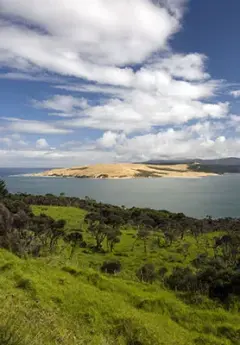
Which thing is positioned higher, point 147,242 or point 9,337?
point 9,337

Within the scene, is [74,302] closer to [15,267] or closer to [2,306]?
[2,306]

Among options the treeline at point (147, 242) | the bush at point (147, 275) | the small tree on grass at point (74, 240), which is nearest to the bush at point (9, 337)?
the treeline at point (147, 242)

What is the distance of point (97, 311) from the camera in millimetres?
9734

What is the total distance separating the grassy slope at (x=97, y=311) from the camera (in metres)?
8.24

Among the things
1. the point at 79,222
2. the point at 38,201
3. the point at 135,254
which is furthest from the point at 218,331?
the point at 38,201

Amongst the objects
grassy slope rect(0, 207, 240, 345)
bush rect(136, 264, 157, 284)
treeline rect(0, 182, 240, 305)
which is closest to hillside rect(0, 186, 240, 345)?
grassy slope rect(0, 207, 240, 345)

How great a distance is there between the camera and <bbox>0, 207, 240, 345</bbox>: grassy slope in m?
8.24

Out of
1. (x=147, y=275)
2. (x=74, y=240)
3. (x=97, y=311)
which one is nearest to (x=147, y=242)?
(x=74, y=240)

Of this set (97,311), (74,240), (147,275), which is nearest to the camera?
(97,311)

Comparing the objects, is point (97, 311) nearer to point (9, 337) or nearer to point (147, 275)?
point (9, 337)

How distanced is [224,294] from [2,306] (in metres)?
7.25

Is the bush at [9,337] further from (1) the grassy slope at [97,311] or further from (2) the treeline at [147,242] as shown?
(2) the treeline at [147,242]

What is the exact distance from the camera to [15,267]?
40.5ft

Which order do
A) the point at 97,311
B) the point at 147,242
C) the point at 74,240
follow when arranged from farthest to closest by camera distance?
the point at 147,242 < the point at 74,240 < the point at 97,311
